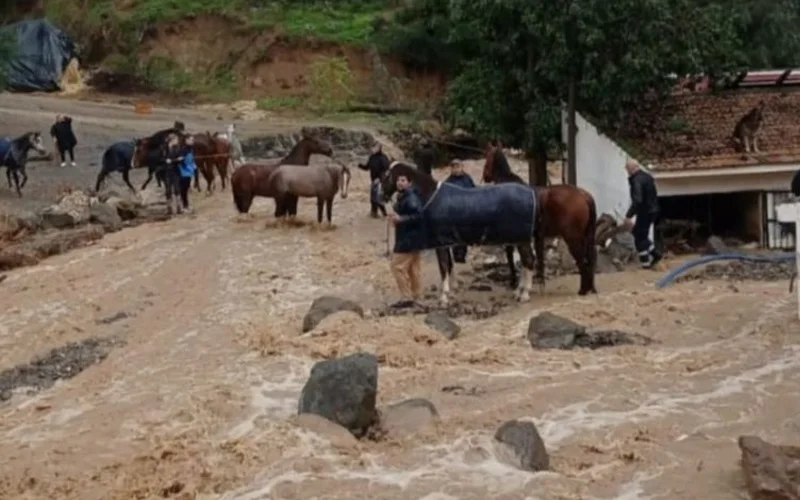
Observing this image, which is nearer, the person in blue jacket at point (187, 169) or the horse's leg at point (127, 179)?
the person in blue jacket at point (187, 169)

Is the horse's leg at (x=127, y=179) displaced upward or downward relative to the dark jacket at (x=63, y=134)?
downward

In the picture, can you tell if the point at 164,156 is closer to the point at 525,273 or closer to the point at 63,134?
the point at 63,134

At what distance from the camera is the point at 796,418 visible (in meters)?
13.6

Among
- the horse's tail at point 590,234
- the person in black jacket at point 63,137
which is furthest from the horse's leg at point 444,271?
the person in black jacket at point 63,137

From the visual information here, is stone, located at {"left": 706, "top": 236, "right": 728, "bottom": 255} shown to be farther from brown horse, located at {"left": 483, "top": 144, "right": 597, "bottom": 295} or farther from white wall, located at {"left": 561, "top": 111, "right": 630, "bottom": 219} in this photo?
brown horse, located at {"left": 483, "top": 144, "right": 597, "bottom": 295}

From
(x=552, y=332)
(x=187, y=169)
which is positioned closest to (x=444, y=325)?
(x=552, y=332)

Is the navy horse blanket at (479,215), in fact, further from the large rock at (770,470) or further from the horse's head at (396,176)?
the large rock at (770,470)

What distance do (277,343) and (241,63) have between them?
37.9m

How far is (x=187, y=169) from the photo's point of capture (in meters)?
28.4

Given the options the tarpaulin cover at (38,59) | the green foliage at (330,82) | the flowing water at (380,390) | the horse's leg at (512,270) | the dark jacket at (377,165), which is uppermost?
the tarpaulin cover at (38,59)

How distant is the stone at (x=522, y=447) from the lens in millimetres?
12234

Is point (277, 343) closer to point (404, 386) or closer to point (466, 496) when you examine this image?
point (404, 386)

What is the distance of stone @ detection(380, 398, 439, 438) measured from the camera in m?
13.2

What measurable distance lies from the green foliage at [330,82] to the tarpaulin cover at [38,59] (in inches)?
396
